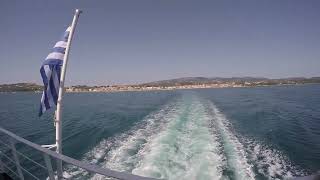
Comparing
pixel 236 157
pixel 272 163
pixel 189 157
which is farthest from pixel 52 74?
pixel 272 163

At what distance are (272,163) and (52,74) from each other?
8.23 metres

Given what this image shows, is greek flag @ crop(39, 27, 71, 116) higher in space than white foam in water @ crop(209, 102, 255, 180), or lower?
higher

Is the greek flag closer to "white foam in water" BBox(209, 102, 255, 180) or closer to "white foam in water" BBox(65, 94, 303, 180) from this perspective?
"white foam in water" BBox(65, 94, 303, 180)

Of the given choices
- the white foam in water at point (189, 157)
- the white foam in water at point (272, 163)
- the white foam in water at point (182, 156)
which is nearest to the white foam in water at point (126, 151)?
the white foam in water at point (189, 157)

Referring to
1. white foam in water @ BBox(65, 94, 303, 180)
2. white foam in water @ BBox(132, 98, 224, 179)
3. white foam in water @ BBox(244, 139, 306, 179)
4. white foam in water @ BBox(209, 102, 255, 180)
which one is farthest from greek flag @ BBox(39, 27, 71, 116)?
white foam in water @ BBox(244, 139, 306, 179)

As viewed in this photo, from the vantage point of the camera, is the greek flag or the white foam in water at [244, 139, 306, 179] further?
the white foam in water at [244, 139, 306, 179]

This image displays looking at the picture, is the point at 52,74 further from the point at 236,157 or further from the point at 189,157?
the point at 236,157

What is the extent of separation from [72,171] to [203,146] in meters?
5.74

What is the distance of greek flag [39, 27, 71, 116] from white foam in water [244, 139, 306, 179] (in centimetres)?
687

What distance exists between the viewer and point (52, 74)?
486 cm

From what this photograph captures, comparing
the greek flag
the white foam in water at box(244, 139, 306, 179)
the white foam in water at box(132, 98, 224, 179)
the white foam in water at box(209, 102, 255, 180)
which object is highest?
the greek flag

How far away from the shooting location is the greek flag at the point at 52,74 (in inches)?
190

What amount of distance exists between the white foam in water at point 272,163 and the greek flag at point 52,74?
687 cm

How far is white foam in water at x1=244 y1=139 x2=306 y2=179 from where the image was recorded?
8520 mm
